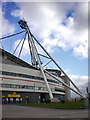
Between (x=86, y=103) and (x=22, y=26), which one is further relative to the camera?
(x=22, y=26)

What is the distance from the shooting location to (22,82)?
57.8 metres

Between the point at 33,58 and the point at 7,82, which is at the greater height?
the point at 33,58

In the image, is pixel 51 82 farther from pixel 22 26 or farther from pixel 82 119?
pixel 82 119

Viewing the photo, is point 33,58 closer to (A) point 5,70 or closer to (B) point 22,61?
(B) point 22,61

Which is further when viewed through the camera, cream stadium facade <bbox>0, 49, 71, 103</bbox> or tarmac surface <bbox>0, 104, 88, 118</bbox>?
cream stadium facade <bbox>0, 49, 71, 103</bbox>

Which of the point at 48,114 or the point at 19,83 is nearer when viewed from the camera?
the point at 48,114

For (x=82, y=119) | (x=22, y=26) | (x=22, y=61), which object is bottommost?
(x=82, y=119)

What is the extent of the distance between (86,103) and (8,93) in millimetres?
36243

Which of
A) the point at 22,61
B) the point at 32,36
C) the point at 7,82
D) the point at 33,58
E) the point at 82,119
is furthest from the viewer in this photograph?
the point at 22,61

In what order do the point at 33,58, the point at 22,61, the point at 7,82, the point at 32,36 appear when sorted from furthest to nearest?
the point at 22,61
the point at 33,58
the point at 32,36
the point at 7,82

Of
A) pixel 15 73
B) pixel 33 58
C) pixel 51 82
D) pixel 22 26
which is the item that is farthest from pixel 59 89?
pixel 22 26

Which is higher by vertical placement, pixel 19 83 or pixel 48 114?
pixel 19 83

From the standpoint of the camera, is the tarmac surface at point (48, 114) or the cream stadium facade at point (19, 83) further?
the cream stadium facade at point (19, 83)

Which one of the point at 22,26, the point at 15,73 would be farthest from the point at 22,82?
the point at 22,26
